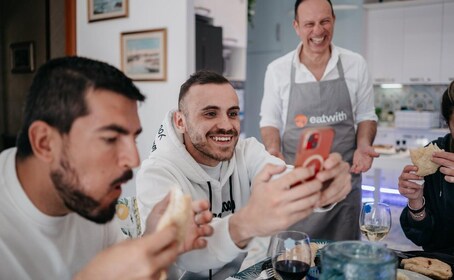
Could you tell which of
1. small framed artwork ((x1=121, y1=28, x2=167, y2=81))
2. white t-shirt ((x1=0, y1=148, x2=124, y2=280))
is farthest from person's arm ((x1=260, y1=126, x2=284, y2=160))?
white t-shirt ((x1=0, y1=148, x2=124, y2=280))

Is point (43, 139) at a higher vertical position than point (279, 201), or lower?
higher

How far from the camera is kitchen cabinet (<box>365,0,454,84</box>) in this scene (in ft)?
15.4

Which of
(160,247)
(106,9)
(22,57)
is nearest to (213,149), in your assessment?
(160,247)

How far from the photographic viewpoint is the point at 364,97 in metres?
2.67

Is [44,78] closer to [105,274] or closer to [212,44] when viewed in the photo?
[105,274]

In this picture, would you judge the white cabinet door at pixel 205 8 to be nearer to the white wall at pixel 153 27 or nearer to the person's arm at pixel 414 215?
the white wall at pixel 153 27

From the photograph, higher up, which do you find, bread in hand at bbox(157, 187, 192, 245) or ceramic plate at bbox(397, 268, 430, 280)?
bread in hand at bbox(157, 187, 192, 245)

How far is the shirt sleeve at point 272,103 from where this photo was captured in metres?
2.75

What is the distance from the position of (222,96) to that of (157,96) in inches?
56.4

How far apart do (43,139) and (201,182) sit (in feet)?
2.86

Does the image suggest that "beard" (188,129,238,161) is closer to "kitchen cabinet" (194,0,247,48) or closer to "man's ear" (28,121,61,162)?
"man's ear" (28,121,61,162)

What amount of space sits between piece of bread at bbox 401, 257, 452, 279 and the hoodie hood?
2.49 ft

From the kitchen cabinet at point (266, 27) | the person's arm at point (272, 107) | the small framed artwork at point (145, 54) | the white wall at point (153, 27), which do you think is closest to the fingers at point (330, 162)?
the person's arm at point (272, 107)

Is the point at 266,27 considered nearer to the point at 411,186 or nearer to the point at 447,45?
the point at 447,45
